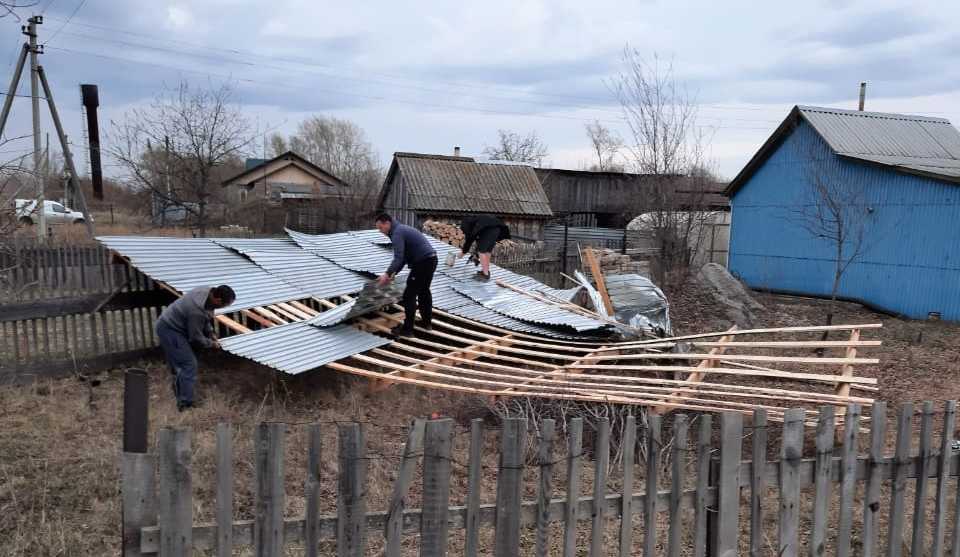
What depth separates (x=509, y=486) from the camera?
2.47 metres

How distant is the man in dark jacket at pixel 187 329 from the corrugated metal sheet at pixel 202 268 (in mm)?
1088

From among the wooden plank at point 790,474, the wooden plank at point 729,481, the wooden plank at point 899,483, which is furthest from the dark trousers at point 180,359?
the wooden plank at point 899,483

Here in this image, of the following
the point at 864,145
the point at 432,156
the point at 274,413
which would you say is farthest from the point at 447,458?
the point at 432,156

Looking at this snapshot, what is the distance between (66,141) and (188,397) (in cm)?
1645

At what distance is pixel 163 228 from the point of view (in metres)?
24.4

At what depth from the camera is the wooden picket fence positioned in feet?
7.11

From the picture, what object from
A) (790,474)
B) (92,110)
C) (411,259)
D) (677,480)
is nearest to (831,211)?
(411,259)

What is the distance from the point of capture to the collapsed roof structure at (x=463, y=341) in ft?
20.1

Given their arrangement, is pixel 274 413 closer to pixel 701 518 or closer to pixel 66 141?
pixel 701 518

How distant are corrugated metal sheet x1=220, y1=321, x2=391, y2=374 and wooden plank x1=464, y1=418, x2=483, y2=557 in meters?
3.88

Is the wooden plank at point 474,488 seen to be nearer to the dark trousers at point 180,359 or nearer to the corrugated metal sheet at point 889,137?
the dark trousers at point 180,359

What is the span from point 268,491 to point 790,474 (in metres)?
2.11

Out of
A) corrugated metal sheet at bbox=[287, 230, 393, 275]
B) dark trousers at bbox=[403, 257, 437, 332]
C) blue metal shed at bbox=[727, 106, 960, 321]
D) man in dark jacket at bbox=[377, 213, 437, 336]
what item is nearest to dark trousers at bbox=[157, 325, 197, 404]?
man in dark jacket at bbox=[377, 213, 437, 336]

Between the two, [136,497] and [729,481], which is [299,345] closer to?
[136,497]
